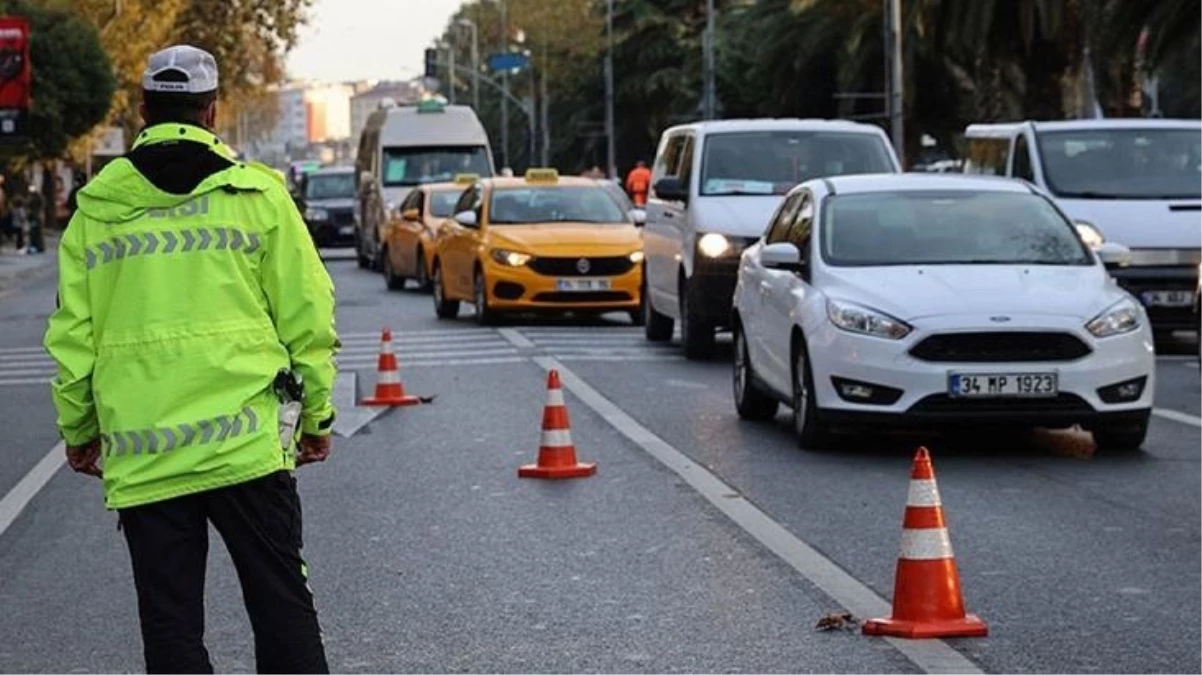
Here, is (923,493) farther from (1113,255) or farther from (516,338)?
(516,338)

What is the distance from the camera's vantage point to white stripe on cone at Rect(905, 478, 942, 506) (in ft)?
28.1

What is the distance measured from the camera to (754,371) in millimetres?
16188

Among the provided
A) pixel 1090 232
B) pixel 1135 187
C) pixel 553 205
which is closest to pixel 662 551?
pixel 1090 232

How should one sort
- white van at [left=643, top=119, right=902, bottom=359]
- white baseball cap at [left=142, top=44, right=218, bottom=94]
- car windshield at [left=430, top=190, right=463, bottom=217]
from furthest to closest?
car windshield at [left=430, top=190, right=463, bottom=217], white van at [left=643, top=119, right=902, bottom=359], white baseball cap at [left=142, top=44, right=218, bottom=94]

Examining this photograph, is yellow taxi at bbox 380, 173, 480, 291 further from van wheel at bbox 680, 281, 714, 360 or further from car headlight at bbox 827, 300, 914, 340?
car headlight at bbox 827, 300, 914, 340

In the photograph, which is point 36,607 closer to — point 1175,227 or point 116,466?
point 116,466

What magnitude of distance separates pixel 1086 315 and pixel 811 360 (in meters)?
1.43

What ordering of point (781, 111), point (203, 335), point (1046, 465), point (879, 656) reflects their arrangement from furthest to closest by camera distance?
point (781, 111) → point (1046, 465) → point (879, 656) → point (203, 335)

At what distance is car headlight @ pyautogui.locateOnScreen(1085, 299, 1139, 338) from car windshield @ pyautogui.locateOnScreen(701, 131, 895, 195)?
7.98 m

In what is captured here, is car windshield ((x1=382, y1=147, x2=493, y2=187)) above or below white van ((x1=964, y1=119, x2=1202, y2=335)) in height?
below

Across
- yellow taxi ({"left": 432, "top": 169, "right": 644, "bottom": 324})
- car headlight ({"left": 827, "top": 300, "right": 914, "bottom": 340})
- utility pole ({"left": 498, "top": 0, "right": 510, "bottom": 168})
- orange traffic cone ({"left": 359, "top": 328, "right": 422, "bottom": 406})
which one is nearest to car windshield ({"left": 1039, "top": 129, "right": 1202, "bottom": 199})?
yellow taxi ({"left": 432, "top": 169, "right": 644, "bottom": 324})

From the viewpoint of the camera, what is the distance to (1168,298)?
72.3ft

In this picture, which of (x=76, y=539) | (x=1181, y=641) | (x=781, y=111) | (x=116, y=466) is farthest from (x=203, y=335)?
(x=781, y=111)

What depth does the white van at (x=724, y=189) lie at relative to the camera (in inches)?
844
